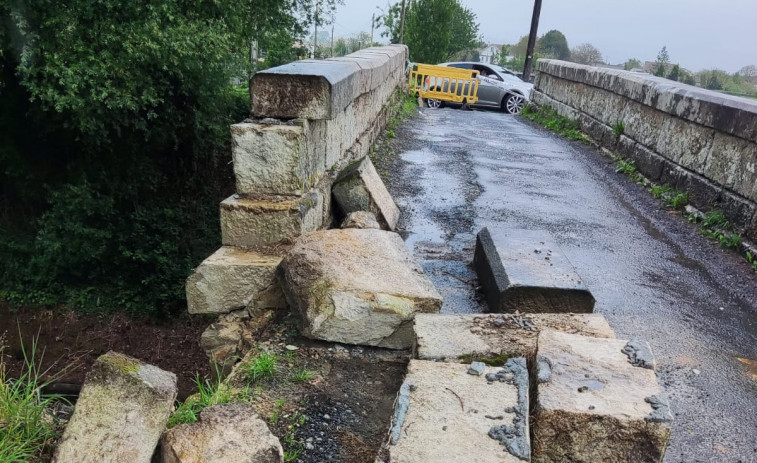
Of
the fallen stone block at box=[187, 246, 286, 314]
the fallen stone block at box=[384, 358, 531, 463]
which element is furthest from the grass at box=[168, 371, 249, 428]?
the fallen stone block at box=[187, 246, 286, 314]

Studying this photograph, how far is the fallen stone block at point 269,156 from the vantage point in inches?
132

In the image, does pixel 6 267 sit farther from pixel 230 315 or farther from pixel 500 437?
pixel 500 437

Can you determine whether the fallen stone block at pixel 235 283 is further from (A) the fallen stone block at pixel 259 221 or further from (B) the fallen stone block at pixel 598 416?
(B) the fallen stone block at pixel 598 416

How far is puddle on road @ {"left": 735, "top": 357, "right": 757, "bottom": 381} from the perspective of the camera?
112 inches

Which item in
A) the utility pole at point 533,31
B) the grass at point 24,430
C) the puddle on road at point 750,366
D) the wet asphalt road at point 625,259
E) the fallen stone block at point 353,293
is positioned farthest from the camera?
the utility pole at point 533,31

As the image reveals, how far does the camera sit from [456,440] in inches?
72.2

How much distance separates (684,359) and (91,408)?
2728 millimetres

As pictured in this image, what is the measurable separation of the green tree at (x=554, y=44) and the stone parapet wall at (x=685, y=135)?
66428mm

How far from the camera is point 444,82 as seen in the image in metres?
17.7

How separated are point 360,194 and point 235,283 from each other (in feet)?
4.34

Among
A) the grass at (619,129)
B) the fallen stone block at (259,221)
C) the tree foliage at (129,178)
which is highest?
the grass at (619,129)

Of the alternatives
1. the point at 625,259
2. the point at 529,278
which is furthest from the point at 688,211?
the point at 529,278

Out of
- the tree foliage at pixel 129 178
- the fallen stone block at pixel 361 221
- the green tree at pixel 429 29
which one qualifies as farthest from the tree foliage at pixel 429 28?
the fallen stone block at pixel 361 221

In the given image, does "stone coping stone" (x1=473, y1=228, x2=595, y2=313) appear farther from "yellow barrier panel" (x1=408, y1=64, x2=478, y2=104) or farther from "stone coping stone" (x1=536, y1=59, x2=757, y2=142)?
"yellow barrier panel" (x1=408, y1=64, x2=478, y2=104)
